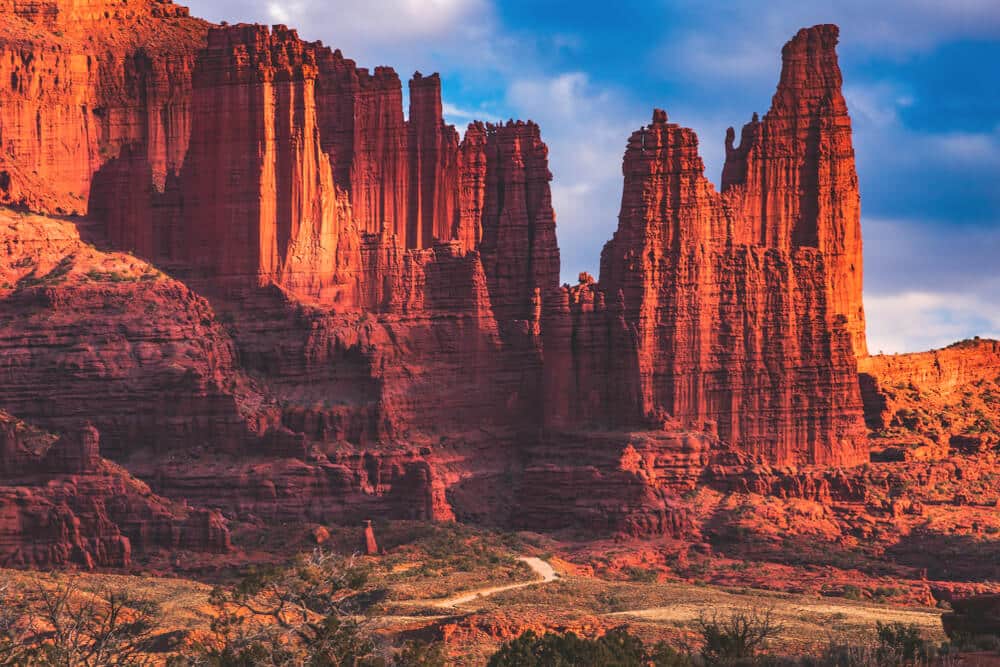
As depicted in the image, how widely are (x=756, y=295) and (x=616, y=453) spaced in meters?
10.4

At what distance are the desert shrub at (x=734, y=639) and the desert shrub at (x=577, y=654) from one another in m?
1.49

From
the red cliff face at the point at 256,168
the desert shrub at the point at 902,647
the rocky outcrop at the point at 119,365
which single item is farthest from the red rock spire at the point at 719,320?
the desert shrub at the point at 902,647

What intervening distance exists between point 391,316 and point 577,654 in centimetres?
4505

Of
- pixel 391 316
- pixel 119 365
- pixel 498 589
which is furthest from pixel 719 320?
pixel 119 365

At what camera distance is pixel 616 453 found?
352 feet

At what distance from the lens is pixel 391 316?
111000 millimetres

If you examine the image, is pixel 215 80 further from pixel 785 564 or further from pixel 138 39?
pixel 785 564

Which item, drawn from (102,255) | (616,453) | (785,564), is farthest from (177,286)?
(785,564)

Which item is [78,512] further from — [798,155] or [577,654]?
[798,155]

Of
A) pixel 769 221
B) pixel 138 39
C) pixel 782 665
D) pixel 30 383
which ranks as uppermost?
pixel 138 39

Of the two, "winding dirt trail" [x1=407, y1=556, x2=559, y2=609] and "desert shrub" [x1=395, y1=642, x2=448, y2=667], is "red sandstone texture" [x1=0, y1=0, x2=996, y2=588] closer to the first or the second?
"winding dirt trail" [x1=407, y1=556, x2=559, y2=609]

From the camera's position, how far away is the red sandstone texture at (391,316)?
337 feet

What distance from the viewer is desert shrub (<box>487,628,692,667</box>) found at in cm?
6644

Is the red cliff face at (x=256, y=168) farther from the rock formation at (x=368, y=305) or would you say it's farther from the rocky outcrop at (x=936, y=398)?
the rocky outcrop at (x=936, y=398)
